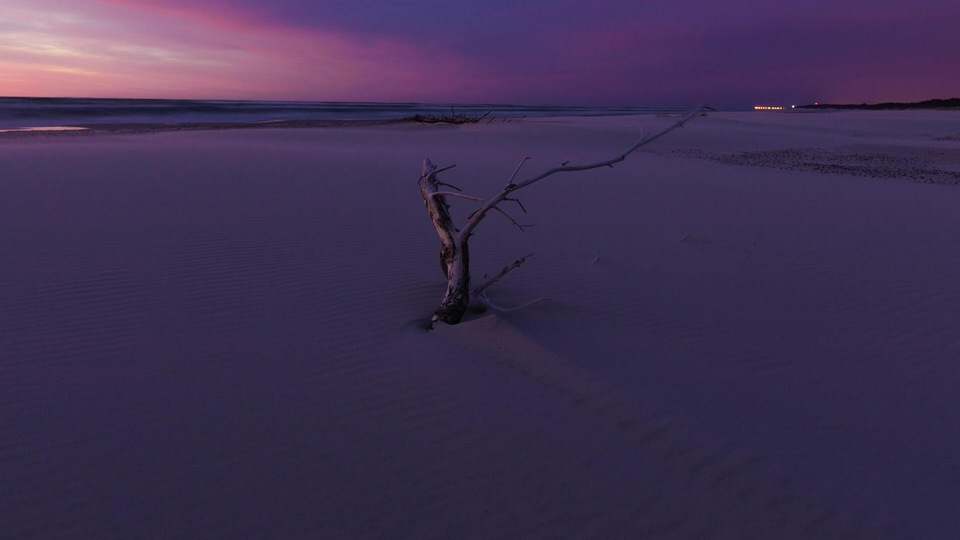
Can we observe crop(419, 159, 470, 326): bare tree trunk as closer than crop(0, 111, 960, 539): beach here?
No

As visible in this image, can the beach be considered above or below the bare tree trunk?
below

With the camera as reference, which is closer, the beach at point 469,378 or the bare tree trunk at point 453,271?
the beach at point 469,378

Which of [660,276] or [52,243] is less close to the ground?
[52,243]

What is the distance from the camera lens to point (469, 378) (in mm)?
3328

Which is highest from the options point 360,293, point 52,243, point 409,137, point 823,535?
point 409,137

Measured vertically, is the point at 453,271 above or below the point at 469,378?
above

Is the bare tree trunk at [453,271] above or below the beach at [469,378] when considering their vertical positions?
above

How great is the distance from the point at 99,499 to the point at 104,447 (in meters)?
0.36

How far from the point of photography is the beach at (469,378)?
94.5 inches

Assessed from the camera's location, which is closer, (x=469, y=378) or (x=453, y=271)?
(x=469, y=378)

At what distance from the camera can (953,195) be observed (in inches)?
379

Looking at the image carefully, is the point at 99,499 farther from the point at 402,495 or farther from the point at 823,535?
the point at 823,535

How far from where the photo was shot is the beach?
2400 mm

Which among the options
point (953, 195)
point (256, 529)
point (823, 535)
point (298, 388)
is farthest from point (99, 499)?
point (953, 195)
